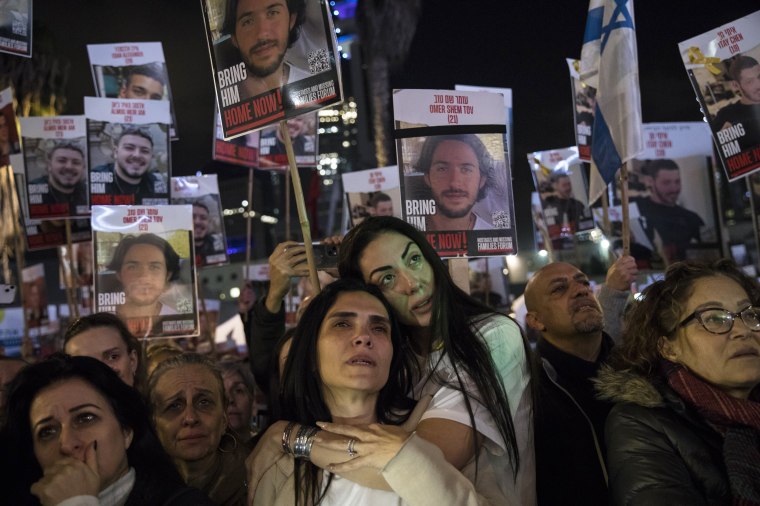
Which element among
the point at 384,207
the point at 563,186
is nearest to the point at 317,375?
the point at 384,207

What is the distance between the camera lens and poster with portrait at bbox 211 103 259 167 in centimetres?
805

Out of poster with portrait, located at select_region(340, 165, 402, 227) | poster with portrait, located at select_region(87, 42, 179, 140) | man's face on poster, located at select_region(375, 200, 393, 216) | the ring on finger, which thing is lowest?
the ring on finger

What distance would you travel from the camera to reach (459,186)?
3988 millimetres

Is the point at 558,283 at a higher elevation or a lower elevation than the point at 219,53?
lower

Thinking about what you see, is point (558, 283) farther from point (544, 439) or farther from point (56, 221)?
point (56, 221)

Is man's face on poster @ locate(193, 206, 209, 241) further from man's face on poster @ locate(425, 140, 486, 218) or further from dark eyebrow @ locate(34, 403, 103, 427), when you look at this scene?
dark eyebrow @ locate(34, 403, 103, 427)

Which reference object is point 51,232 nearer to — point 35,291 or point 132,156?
point 132,156

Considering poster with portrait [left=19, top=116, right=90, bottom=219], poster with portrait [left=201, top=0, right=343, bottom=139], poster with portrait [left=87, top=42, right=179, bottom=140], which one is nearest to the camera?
poster with portrait [left=201, top=0, right=343, bottom=139]

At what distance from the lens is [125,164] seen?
19.2ft

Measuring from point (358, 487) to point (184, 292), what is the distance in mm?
3232

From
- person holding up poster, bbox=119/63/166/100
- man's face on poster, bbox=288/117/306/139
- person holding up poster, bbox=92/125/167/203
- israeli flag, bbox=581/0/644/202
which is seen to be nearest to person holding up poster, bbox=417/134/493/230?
israeli flag, bbox=581/0/644/202

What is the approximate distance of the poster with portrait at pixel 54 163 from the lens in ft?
19.5

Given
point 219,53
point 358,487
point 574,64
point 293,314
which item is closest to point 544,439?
point 358,487

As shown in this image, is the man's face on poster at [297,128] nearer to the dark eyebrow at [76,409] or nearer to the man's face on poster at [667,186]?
the man's face on poster at [667,186]
